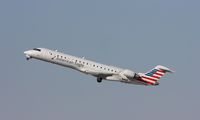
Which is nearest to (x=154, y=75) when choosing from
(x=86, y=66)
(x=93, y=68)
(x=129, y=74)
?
(x=129, y=74)

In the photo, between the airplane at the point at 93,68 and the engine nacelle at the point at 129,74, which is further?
the engine nacelle at the point at 129,74

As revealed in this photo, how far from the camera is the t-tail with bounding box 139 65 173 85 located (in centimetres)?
7188

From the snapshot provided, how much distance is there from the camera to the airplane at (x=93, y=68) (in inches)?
2689

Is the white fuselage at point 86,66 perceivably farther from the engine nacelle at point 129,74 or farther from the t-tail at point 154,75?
the t-tail at point 154,75

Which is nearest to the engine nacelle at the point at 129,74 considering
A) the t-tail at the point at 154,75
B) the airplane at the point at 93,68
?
the airplane at the point at 93,68

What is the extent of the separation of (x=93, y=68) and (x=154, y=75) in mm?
11417

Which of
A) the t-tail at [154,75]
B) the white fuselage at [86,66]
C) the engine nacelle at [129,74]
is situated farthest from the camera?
the t-tail at [154,75]

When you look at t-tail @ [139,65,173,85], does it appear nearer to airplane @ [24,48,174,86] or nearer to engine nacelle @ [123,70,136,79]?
airplane @ [24,48,174,86]

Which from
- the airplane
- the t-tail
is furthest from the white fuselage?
the t-tail

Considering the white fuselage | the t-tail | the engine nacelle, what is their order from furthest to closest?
the t-tail
the engine nacelle
the white fuselage

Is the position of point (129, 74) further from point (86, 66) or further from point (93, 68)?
point (86, 66)

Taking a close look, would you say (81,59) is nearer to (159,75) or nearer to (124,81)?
(124,81)

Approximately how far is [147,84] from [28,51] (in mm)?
21626

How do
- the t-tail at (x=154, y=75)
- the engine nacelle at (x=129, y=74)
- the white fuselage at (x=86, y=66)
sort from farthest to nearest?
the t-tail at (x=154, y=75) < the engine nacelle at (x=129, y=74) < the white fuselage at (x=86, y=66)
